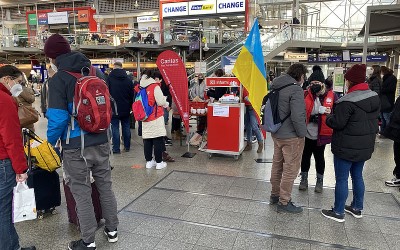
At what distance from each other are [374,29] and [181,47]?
11.2 m

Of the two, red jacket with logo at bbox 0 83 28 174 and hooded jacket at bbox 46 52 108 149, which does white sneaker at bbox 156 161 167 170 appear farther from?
red jacket with logo at bbox 0 83 28 174

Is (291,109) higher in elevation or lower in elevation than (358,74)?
lower

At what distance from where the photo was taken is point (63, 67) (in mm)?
2416

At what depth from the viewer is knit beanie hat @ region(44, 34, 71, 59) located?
242 centimetres

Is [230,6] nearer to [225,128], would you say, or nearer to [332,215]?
[225,128]

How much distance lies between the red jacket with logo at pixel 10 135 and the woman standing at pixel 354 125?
2804mm

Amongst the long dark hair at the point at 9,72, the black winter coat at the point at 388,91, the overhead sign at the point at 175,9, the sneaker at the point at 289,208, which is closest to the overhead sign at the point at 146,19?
the overhead sign at the point at 175,9

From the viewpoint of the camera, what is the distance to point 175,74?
5363 mm

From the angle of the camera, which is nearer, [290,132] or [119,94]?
[290,132]

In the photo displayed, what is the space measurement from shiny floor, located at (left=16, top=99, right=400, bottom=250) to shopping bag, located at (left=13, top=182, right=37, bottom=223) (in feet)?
1.99

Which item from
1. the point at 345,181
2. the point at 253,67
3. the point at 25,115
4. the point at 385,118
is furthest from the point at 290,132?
the point at 385,118

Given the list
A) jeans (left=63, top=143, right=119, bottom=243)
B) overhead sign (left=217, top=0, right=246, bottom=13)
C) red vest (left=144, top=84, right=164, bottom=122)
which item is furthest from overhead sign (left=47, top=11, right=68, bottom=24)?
jeans (left=63, top=143, right=119, bottom=243)

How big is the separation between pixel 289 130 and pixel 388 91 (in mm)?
5133

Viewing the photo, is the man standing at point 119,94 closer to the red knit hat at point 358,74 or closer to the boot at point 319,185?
the boot at point 319,185
